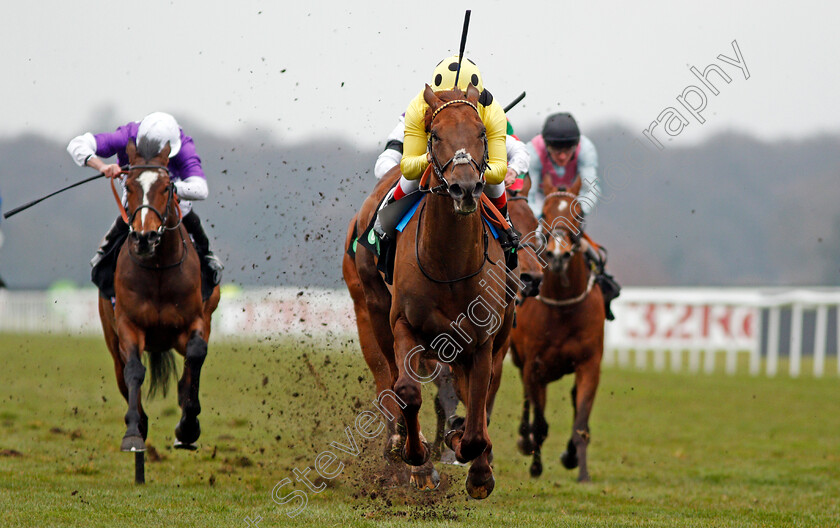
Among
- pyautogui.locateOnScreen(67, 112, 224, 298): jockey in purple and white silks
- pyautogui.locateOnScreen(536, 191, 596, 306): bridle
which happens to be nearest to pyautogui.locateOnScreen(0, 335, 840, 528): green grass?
pyautogui.locateOnScreen(67, 112, 224, 298): jockey in purple and white silks

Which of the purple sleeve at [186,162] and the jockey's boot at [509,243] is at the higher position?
the purple sleeve at [186,162]

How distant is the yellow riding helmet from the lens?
545 cm

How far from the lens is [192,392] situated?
7.06 m

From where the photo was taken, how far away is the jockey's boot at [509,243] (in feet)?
18.6

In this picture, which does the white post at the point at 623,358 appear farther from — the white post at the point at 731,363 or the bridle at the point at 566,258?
the bridle at the point at 566,258

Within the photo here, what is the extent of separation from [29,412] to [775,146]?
48249mm

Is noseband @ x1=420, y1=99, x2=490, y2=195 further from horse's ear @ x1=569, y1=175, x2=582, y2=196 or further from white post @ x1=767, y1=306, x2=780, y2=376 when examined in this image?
white post @ x1=767, y1=306, x2=780, y2=376

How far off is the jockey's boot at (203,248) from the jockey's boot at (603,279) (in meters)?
3.17

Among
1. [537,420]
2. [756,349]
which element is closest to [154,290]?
[537,420]

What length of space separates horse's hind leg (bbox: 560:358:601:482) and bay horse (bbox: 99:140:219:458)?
2.97 m

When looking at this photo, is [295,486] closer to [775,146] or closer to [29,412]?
[29,412]

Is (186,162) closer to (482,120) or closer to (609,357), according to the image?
(482,120)

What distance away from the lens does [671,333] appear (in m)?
21.8

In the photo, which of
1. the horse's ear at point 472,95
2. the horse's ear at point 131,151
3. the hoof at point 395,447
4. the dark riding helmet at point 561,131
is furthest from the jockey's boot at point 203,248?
the horse's ear at point 472,95
